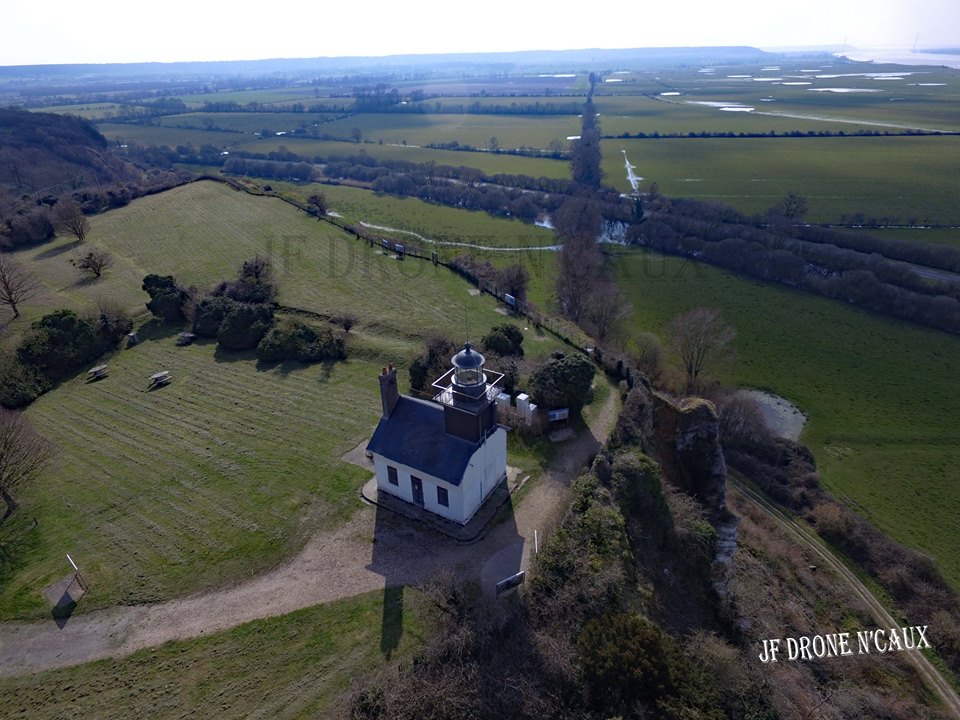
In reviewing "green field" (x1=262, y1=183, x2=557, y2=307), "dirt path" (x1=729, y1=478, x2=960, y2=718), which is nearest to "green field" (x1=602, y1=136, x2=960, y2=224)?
"green field" (x1=262, y1=183, x2=557, y2=307)

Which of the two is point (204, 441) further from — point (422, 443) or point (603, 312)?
point (603, 312)

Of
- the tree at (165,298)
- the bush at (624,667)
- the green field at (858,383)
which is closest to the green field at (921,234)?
the green field at (858,383)

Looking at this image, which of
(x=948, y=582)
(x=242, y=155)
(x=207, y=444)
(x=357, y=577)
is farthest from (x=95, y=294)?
(x=242, y=155)

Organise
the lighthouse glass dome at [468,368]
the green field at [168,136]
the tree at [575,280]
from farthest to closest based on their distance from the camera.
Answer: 1. the green field at [168,136]
2. the tree at [575,280]
3. the lighthouse glass dome at [468,368]

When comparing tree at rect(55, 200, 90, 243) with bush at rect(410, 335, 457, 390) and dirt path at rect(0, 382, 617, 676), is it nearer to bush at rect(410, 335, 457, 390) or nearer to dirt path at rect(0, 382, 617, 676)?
bush at rect(410, 335, 457, 390)

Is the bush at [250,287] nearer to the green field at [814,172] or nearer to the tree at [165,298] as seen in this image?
the tree at [165,298]

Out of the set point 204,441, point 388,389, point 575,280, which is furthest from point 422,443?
point 575,280
